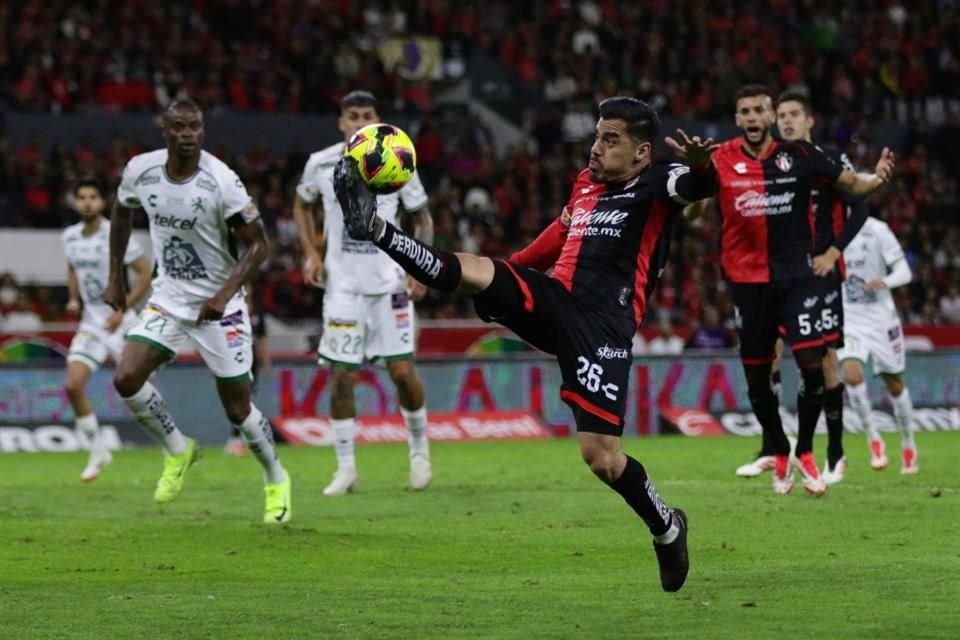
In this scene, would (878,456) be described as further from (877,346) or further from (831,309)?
(831,309)

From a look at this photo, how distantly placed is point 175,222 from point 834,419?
5524 mm

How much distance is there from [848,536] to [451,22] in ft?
90.8

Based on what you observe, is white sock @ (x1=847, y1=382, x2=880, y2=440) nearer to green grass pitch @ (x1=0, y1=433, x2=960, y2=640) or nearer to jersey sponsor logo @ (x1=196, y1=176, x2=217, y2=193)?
green grass pitch @ (x1=0, y1=433, x2=960, y2=640)

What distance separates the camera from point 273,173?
97.8 feet

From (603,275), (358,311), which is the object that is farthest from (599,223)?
(358,311)

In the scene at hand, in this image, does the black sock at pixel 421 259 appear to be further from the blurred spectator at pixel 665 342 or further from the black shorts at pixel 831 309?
the blurred spectator at pixel 665 342

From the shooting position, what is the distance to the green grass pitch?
738cm

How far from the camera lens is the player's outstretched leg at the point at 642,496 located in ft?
26.9

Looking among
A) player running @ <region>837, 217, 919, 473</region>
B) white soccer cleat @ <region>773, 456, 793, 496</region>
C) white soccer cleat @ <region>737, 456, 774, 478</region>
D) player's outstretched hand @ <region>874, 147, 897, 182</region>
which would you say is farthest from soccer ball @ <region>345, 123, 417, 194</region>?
player running @ <region>837, 217, 919, 473</region>

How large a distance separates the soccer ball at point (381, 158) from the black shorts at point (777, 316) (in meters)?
5.02

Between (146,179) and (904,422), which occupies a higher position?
(146,179)

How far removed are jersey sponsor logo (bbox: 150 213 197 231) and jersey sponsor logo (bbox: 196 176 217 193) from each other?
0.22 m

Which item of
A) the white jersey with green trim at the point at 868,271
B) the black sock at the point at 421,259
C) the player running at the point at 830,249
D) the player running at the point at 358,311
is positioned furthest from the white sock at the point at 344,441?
the black sock at the point at 421,259

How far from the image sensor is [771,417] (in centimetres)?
1298
